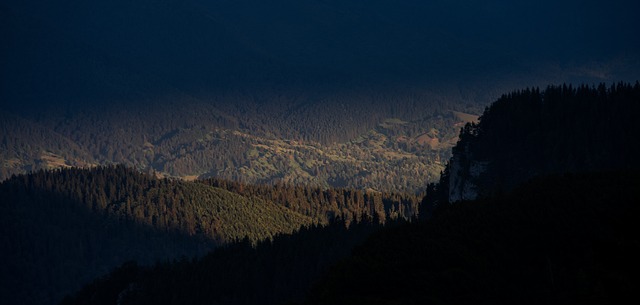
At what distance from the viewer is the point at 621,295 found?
58.4m

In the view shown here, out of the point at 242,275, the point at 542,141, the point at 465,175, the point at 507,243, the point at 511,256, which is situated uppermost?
the point at 542,141

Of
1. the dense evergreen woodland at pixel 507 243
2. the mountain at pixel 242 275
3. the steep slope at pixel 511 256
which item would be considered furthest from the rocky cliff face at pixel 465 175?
the steep slope at pixel 511 256

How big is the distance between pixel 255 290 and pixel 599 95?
58341 mm

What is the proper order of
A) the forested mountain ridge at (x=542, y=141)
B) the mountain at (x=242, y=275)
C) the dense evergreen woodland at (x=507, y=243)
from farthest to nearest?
1. the mountain at (x=242, y=275)
2. the forested mountain ridge at (x=542, y=141)
3. the dense evergreen woodland at (x=507, y=243)

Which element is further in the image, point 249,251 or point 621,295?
point 249,251

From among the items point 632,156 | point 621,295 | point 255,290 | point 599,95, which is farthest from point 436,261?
point 599,95

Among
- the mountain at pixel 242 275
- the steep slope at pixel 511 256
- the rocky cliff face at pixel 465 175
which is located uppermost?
the rocky cliff face at pixel 465 175

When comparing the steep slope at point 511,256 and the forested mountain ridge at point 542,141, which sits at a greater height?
the forested mountain ridge at point 542,141

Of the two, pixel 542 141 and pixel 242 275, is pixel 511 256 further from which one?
pixel 242 275

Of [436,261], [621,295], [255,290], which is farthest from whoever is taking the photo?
[255,290]

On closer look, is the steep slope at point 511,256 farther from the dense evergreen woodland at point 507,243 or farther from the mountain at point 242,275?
the mountain at point 242,275

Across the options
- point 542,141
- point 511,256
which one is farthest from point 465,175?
point 511,256

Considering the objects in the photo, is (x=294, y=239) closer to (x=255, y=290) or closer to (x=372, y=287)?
(x=255, y=290)

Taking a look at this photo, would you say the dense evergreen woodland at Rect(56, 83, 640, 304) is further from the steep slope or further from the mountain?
the mountain
